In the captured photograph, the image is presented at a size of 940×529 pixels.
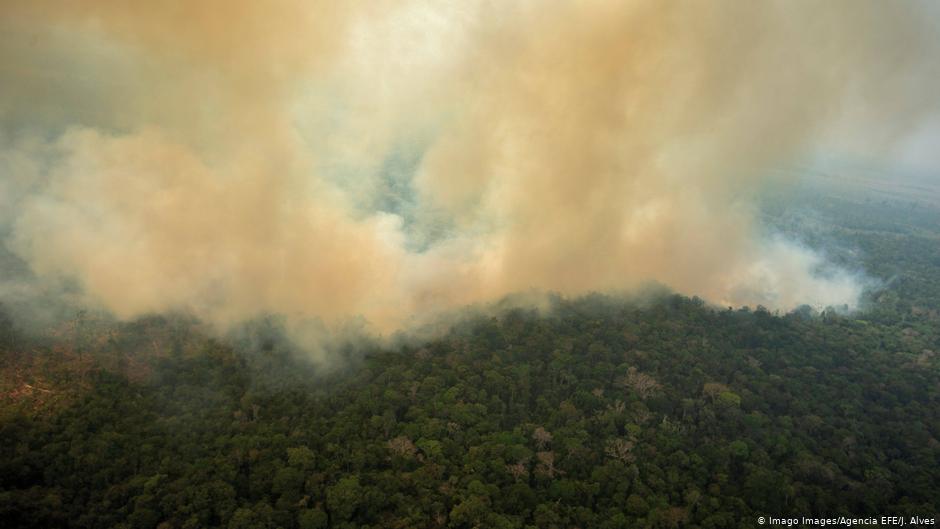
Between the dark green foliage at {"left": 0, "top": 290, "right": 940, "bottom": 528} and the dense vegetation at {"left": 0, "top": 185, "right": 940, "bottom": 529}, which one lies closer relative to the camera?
the dark green foliage at {"left": 0, "top": 290, "right": 940, "bottom": 528}

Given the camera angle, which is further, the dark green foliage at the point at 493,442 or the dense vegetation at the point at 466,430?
the dense vegetation at the point at 466,430

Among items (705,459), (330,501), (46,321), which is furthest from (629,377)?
(46,321)

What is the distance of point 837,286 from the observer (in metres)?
75.8

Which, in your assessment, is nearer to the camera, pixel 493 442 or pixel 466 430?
pixel 493 442

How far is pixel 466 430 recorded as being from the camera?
3431 centimetres

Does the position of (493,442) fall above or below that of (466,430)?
below

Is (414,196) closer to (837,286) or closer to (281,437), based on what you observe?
(281,437)

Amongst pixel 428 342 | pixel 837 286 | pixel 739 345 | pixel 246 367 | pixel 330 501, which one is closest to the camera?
pixel 330 501

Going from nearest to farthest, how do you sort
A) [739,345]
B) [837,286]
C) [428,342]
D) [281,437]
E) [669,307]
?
[281,437] < [428,342] < [739,345] < [669,307] < [837,286]

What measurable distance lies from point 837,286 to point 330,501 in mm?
72564

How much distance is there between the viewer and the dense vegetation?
28141 millimetres

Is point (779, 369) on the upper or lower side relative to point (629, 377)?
upper

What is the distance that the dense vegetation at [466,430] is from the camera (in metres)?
28.1

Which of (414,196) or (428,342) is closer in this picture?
(428,342)
